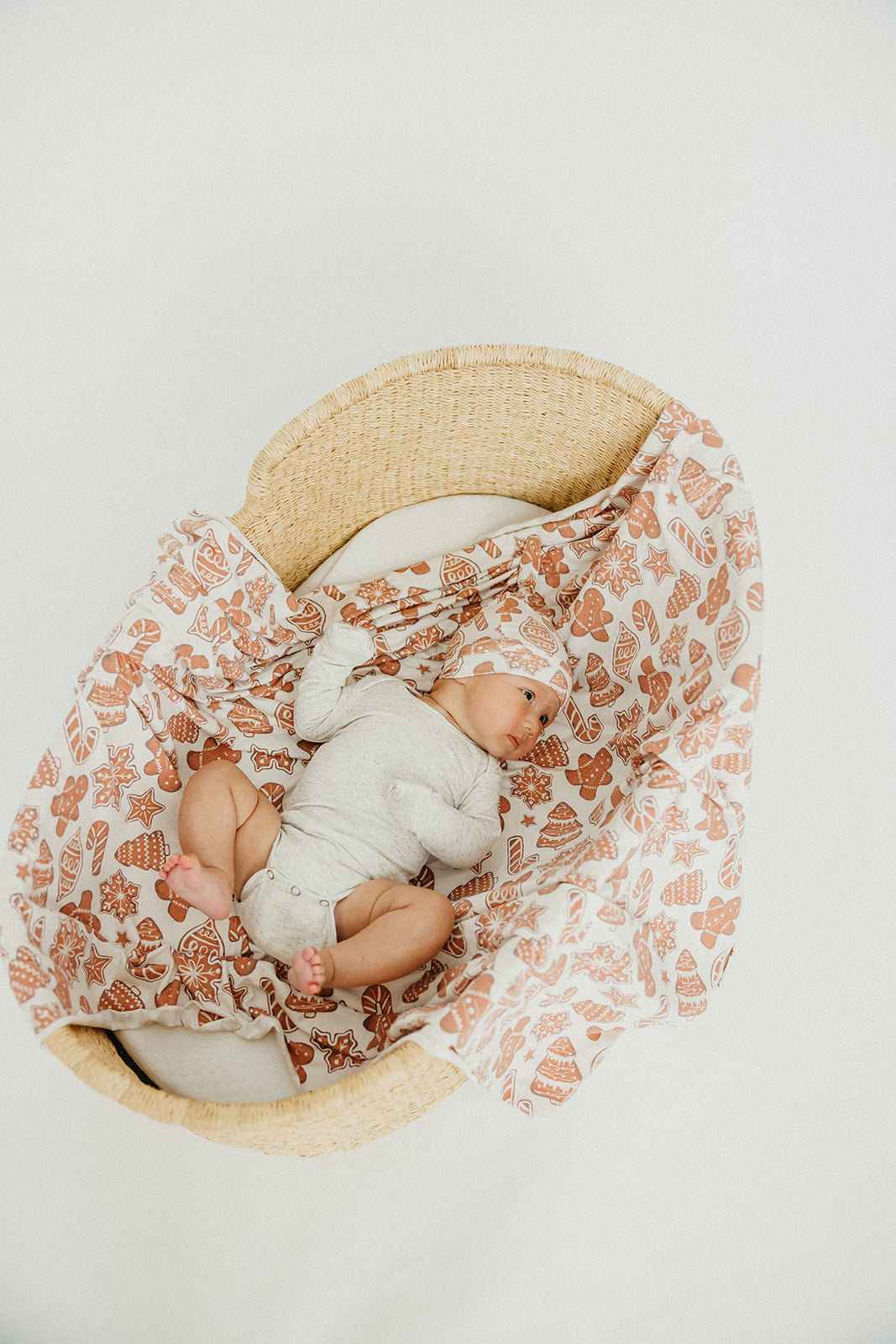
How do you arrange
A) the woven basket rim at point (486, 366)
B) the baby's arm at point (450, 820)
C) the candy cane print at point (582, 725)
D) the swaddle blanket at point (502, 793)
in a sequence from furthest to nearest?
the candy cane print at point (582, 725), the woven basket rim at point (486, 366), the baby's arm at point (450, 820), the swaddle blanket at point (502, 793)

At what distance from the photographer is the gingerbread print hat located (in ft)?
5.16

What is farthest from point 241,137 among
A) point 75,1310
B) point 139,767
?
point 75,1310

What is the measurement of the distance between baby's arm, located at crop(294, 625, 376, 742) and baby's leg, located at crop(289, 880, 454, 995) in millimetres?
332

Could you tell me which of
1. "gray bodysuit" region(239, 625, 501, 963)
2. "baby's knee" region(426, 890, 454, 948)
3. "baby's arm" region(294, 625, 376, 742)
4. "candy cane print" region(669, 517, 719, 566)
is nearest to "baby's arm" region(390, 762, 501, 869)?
"gray bodysuit" region(239, 625, 501, 963)

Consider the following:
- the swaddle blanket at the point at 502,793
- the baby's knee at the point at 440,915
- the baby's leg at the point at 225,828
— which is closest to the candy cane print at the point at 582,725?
the swaddle blanket at the point at 502,793

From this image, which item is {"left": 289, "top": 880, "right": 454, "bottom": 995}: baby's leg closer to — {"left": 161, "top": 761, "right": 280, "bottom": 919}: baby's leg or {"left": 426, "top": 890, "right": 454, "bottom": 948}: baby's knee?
{"left": 426, "top": 890, "right": 454, "bottom": 948}: baby's knee

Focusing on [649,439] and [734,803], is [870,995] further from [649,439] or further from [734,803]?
[649,439]

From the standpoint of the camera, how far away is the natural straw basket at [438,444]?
157cm

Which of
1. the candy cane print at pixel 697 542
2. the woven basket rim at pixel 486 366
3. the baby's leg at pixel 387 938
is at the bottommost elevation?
the baby's leg at pixel 387 938

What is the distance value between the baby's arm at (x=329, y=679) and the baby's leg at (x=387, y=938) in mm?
332

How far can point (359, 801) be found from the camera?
149 centimetres

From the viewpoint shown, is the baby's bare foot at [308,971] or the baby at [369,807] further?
the baby at [369,807]

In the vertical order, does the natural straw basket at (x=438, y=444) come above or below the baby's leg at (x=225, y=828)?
above

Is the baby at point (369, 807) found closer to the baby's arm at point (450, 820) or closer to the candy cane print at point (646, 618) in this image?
the baby's arm at point (450, 820)
